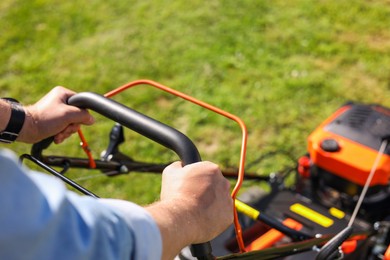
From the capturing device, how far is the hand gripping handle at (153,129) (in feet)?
3.56

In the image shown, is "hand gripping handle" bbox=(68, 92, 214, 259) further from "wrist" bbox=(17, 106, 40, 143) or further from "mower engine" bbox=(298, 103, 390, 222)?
"mower engine" bbox=(298, 103, 390, 222)

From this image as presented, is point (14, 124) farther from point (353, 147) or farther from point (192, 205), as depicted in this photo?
point (353, 147)

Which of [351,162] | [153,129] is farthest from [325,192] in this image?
[153,129]

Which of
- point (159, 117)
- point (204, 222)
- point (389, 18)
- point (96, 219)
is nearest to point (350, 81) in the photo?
point (389, 18)

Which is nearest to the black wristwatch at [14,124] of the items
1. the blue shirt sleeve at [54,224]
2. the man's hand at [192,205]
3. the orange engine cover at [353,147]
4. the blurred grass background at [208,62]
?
the man's hand at [192,205]

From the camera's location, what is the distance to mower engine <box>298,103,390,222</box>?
6.54ft

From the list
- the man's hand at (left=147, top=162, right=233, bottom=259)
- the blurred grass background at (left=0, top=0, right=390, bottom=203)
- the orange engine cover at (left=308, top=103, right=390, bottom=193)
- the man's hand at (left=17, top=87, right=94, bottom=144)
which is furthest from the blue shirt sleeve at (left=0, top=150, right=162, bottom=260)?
the blurred grass background at (left=0, top=0, right=390, bottom=203)

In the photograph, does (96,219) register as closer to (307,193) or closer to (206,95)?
(307,193)

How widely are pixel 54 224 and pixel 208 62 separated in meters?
2.97

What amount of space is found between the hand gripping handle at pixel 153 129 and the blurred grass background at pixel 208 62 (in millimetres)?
1500

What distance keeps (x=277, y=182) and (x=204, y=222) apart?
1212 millimetres

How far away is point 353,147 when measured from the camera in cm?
203

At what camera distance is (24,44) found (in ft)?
13.5

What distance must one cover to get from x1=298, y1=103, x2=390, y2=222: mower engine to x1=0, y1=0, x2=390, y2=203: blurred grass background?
2.30 feet
